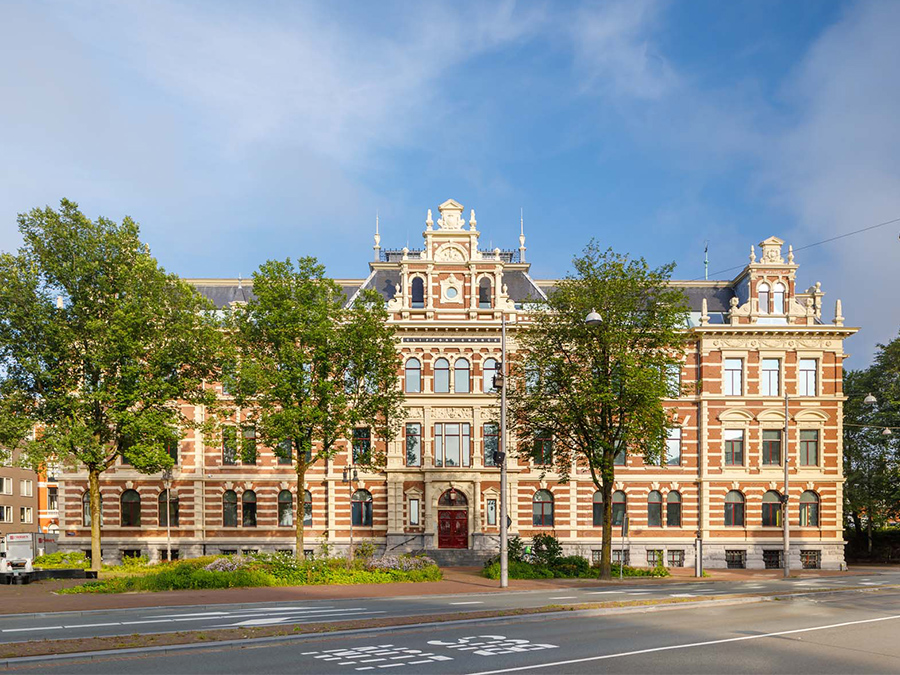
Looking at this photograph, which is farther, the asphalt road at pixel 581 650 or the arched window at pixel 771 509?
the arched window at pixel 771 509

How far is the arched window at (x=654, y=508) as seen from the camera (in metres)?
47.3

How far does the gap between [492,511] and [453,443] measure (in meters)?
4.68

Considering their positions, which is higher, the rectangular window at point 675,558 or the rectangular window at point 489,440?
Answer: the rectangular window at point 489,440

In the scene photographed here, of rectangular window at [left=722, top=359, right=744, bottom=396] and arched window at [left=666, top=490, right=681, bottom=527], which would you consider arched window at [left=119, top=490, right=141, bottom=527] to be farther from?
rectangular window at [left=722, top=359, right=744, bottom=396]

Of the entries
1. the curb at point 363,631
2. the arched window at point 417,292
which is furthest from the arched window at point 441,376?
the curb at point 363,631

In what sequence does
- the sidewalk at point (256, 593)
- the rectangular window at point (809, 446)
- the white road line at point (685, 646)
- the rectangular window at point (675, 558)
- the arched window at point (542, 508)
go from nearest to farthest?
the white road line at point (685, 646), the sidewalk at point (256, 593), the rectangular window at point (675, 558), the arched window at point (542, 508), the rectangular window at point (809, 446)

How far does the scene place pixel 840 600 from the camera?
27.0m

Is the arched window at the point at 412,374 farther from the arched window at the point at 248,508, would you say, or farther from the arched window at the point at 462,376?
the arched window at the point at 248,508

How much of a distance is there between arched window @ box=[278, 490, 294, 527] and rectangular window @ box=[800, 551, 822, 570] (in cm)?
3136

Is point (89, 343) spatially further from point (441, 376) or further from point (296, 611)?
point (441, 376)

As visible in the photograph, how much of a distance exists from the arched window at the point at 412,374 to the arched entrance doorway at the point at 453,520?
645 centimetres

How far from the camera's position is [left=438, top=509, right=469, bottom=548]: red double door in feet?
150

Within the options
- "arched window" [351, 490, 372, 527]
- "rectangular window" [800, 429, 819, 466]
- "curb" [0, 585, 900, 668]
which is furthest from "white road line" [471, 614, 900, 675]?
"arched window" [351, 490, 372, 527]

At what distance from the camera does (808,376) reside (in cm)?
4794
